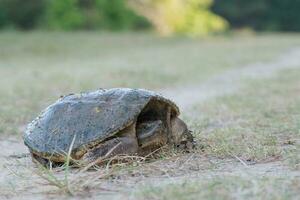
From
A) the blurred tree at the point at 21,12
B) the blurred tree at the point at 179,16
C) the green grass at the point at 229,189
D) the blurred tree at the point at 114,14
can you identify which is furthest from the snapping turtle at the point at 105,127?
the blurred tree at the point at 179,16

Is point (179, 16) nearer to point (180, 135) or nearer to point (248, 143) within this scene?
point (248, 143)

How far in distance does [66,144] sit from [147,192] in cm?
104

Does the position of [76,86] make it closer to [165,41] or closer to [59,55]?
[59,55]

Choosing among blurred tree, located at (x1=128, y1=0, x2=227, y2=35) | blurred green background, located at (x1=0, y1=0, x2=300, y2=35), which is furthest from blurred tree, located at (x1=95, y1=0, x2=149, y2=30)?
blurred tree, located at (x1=128, y1=0, x2=227, y2=35)

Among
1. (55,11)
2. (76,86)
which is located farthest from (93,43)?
(55,11)

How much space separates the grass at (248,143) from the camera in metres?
3.51

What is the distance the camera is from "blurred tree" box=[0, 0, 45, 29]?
116 ft

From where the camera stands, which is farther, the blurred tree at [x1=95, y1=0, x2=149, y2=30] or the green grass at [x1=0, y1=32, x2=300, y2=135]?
the blurred tree at [x1=95, y1=0, x2=149, y2=30]

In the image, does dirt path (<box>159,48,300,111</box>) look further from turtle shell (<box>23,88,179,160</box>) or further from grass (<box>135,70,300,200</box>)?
turtle shell (<box>23,88,179,160</box>)

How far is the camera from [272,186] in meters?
3.54

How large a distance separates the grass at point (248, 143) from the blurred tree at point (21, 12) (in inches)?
1077

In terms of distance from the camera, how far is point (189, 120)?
6.66 m

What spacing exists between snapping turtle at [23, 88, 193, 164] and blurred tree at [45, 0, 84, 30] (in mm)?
29552

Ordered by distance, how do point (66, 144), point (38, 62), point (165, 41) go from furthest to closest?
point (165, 41), point (38, 62), point (66, 144)
